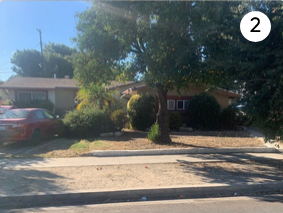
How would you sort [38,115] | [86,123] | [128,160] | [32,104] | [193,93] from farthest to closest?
[32,104]
[193,93]
[86,123]
[38,115]
[128,160]

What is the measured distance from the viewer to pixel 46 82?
76.9 feet

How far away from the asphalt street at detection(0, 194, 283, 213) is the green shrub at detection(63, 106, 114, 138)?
6721 mm

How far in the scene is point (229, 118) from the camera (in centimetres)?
Result: 1448

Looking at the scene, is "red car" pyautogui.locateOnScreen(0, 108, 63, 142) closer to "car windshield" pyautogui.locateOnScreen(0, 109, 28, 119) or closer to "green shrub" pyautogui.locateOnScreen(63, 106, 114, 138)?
"car windshield" pyautogui.locateOnScreen(0, 109, 28, 119)

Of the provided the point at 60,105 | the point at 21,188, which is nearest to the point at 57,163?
the point at 21,188

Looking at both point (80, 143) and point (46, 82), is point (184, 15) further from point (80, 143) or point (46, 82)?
point (46, 82)

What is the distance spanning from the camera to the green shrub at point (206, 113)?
45.7 ft

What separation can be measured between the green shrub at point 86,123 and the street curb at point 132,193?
20.8 ft

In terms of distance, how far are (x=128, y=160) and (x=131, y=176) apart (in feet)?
5.21

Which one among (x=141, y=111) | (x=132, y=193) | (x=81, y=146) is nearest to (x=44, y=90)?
(x=141, y=111)

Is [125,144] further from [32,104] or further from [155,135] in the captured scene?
[32,104]

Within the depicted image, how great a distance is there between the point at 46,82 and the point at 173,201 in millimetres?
21212

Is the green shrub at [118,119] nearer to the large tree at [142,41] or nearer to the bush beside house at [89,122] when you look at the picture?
the bush beside house at [89,122]

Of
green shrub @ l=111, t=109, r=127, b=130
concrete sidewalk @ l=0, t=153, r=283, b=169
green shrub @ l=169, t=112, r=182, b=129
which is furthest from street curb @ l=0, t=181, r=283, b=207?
green shrub @ l=169, t=112, r=182, b=129
